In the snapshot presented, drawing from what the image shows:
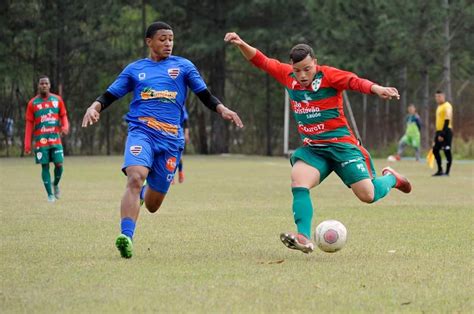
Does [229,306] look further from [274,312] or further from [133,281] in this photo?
[133,281]

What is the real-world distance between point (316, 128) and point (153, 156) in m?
1.45

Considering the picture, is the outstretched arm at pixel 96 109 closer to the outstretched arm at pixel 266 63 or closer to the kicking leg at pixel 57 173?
the outstretched arm at pixel 266 63

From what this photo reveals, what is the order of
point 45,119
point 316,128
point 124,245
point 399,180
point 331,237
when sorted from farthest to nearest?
point 45,119 < point 399,180 < point 316,128 < point 331,237 < point 124,245

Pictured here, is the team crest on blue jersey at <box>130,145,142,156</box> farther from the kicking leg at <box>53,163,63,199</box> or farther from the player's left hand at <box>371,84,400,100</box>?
the kicking leg at <box>53,163,63,199</box>

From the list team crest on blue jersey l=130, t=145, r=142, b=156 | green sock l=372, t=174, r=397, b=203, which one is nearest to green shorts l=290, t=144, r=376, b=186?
green sock l=372, t=174, r=397, b=203

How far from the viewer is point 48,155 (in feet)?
54.1

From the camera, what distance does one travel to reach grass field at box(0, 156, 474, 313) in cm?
661

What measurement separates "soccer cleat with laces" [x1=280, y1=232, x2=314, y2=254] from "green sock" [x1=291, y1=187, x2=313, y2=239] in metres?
0.18

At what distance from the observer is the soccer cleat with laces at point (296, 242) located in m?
8.55

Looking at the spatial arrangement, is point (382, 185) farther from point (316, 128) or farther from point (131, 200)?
point (131, 200)

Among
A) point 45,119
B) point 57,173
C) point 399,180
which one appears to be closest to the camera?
point 399,180

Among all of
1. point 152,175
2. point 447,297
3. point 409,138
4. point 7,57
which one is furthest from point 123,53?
point 447,297

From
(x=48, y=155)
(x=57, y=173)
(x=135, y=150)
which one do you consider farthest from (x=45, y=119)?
(x=135, y=150)

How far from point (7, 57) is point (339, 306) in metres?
32.4
